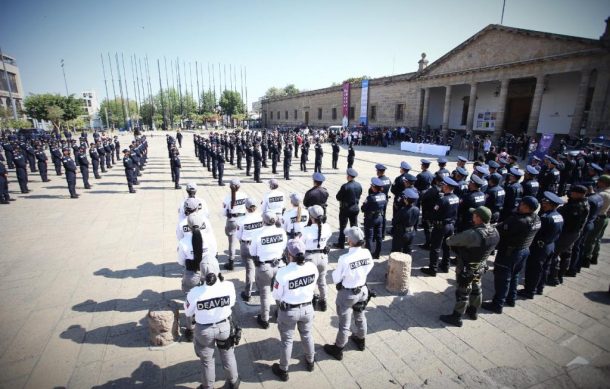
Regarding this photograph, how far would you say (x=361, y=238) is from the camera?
3.80 meters

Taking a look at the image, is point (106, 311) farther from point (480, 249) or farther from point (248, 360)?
point (480, 249)

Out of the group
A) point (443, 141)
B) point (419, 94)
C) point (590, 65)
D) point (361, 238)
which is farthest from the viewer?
point (419, 94)

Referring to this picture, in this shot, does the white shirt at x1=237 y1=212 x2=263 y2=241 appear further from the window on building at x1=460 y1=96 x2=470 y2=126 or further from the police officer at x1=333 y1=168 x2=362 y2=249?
the window on building at x1=460 y1=96 x2=470 y2=126

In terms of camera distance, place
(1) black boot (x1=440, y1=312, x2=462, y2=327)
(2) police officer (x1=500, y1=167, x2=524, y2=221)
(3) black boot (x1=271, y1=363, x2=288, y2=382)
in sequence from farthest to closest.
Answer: (2) police officer (x1=500, y1=167, x2=524, y2=221) < (1) black boot (x1=440, y1=312, x2=462, y2=327) < (3) black boot (x1=271, y1=363, x2=288, y2=382)

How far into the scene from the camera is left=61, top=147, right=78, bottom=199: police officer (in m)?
11.7

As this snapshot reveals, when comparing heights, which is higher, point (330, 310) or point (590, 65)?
point (590, 65)

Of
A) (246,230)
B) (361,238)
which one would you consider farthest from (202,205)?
(361,238)

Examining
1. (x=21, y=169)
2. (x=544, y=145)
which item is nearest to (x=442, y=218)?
(x=21, y=169)

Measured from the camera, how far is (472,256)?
443 cm

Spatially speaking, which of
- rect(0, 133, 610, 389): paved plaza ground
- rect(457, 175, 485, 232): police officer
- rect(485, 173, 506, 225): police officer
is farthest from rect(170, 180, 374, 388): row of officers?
rect(485, 173, 506, 225): police officer

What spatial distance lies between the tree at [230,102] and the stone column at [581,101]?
62.7 metres

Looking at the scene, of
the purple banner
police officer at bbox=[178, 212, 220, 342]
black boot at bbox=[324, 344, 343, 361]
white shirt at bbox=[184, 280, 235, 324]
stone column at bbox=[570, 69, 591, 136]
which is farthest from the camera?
stone column at bbox=[570, 69, 591, 136]

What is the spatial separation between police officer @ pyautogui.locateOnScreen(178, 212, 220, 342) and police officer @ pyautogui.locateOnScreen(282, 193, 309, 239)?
56.0 inches

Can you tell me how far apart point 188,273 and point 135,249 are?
408 cm
